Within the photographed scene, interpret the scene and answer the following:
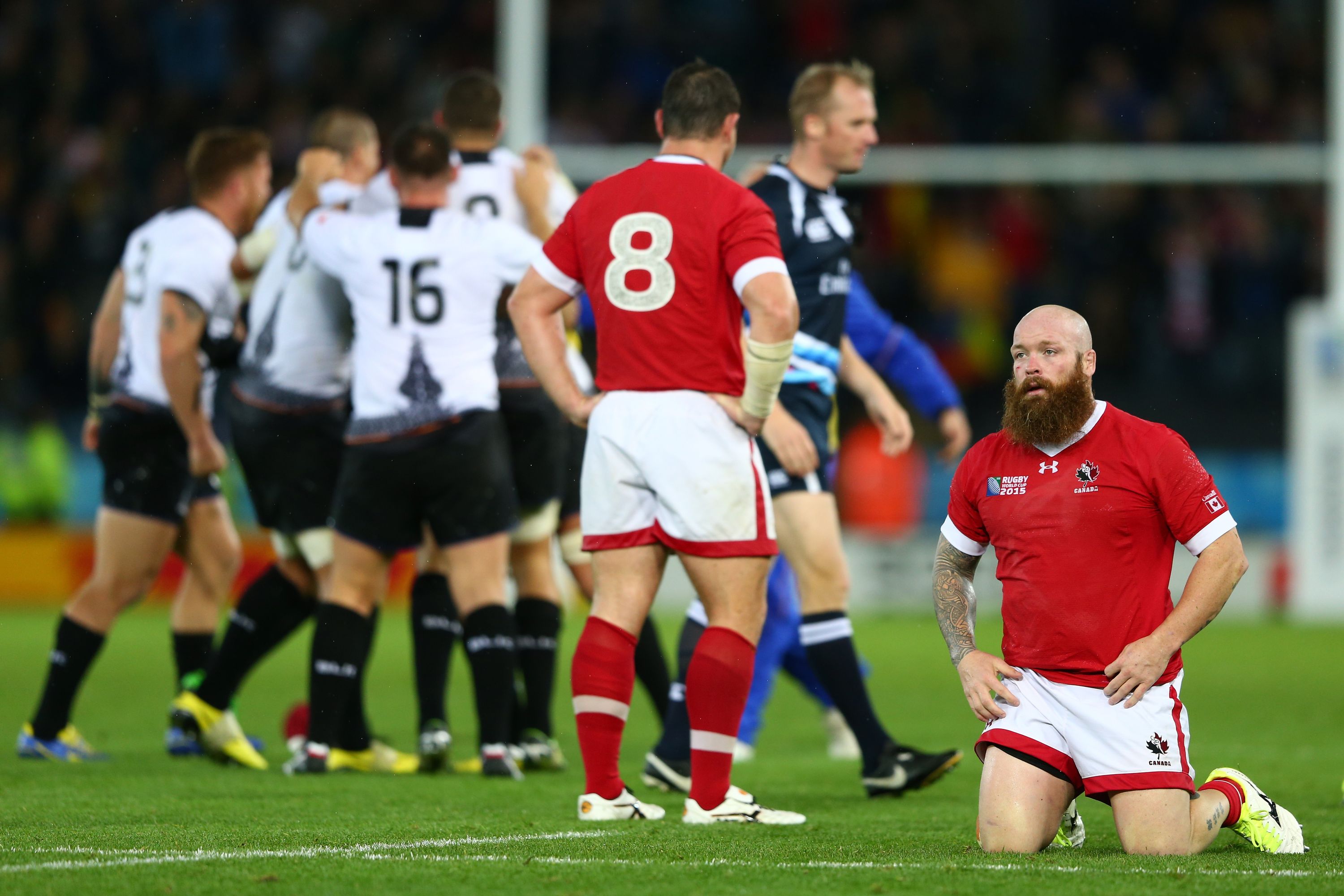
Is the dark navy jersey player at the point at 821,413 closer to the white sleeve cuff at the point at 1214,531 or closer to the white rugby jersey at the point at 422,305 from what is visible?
the white rugby jersey at the point at 422,305

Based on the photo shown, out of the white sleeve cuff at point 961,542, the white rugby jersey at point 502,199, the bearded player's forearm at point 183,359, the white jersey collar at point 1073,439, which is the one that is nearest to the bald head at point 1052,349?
the white jersey collar at point 1073,439

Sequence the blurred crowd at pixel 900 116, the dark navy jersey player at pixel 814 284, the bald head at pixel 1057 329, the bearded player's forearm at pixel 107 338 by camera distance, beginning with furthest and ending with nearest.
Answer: the blurred crowd at pixel 900 116 < the bearded player's forearm at pixel 107 338 < the dark navy jersey player at pixel 814 284 < the bald head at pixel 1057 329

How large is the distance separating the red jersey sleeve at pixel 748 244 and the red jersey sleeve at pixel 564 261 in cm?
45

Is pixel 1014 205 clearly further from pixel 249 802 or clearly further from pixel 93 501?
pixel 249 802

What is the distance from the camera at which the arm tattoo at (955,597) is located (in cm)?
476

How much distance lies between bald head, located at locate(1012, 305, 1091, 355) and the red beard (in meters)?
0.05

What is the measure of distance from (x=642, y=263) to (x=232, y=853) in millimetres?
1981

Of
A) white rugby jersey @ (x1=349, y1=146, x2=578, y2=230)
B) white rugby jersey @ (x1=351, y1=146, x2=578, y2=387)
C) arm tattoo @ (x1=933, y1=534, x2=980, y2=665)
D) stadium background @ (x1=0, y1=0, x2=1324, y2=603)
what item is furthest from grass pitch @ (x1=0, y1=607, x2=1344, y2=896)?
stadium background @ (x1=0, y1=0, x2=1324, y2=603)

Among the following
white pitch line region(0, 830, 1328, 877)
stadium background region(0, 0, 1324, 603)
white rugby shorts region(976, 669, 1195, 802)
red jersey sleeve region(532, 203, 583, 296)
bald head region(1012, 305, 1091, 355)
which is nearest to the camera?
white pitch line region(0, 830, 1328, 877)

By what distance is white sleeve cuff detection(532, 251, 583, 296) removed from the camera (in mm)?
5398

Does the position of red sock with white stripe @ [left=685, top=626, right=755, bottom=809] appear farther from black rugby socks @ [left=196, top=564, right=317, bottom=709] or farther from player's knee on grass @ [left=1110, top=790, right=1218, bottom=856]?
black rugby socks @ [left=196, top=564, right=317, bottom=709]

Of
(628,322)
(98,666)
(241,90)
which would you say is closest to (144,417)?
(628,322)

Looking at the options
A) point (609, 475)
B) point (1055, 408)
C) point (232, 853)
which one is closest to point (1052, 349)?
point (1055, 408)

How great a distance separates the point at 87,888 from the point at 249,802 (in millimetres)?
1698
